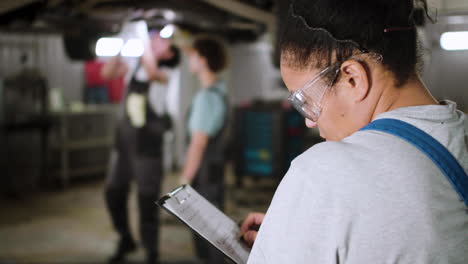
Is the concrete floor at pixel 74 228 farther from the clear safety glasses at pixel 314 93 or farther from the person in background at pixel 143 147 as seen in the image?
the clear safety glasses at pixel 314 93

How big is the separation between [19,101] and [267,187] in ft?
10.7

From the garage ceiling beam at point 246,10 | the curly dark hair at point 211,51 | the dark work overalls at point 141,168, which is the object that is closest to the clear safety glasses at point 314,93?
the garage ceiling beam at point 246,10

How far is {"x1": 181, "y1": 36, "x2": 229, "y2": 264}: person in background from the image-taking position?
2701 millimetres

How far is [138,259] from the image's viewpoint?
3.24m

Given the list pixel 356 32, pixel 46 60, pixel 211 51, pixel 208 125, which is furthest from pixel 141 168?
pixel 46 60

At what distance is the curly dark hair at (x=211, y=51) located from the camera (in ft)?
9.14

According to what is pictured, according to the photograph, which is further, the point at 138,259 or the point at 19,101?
the point at 19,101

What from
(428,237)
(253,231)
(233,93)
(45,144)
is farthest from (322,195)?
(233,93)

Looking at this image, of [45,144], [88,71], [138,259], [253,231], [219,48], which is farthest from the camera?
[88,71]

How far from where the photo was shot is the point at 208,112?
106 inches

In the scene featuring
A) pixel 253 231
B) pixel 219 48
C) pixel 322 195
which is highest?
pixel 219 48

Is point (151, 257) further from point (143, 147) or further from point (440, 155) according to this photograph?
point (440, 155)

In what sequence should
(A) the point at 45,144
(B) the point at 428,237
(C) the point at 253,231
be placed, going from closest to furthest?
(B) the point at 428,237, (C) the point at 253,231, (A) the point at 45,144

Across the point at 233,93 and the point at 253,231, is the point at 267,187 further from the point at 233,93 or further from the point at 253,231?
the point at 253,231
